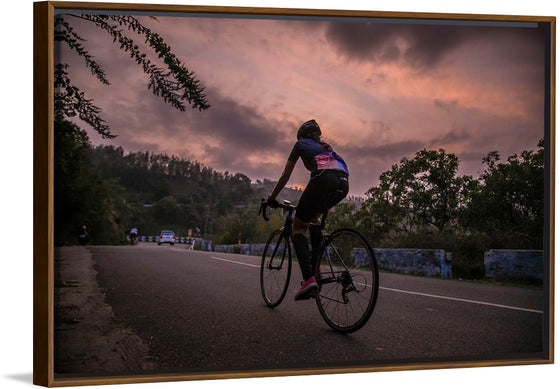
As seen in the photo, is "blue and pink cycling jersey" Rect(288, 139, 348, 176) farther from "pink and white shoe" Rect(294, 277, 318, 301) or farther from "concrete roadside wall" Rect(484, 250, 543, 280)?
"concrete roadside wall" Rect(484, 250, 543, 280)

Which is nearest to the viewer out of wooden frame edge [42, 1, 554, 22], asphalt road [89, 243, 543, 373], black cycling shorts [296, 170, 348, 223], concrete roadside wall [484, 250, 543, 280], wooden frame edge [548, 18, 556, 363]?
asphalt road [89, 243, 543, 373]

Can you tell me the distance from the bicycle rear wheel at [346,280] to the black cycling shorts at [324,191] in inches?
10.8

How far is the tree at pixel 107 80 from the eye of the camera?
3.64m

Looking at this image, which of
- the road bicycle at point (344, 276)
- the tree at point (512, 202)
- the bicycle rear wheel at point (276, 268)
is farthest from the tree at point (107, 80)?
the tree at point (512, 202)

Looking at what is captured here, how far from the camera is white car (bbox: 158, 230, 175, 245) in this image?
13.5 ft

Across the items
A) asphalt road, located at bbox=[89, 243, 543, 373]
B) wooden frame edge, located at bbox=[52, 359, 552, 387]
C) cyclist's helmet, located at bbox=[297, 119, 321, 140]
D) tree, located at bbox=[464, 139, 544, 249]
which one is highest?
cyclist's helmet, located at bbox=[297, 119, 321, 140]

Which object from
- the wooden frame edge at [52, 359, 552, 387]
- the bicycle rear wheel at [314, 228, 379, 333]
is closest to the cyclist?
the bicycle rear wheel at [314, 228, 379, 333]

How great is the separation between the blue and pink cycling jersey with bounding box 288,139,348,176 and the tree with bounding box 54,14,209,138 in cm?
82

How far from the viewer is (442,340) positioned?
3803 mm

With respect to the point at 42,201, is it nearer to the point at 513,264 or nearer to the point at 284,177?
the point at 284,177

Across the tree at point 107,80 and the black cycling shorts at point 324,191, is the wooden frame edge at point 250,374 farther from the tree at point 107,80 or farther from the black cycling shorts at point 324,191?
the tree at point 107,80

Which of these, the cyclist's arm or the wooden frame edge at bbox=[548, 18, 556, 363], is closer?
the cyclist's arm

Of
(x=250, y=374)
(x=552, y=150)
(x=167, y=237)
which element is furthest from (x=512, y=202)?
(x=167, y=237)

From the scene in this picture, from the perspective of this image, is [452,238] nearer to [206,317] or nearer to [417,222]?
[417,222]
